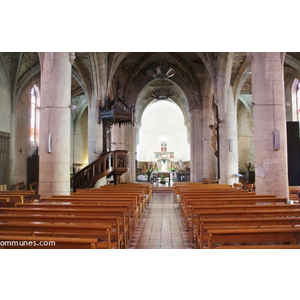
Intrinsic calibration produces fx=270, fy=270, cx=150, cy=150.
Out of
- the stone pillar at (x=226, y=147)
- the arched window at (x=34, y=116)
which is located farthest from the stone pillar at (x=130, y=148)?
the stone pillar at (x=226, y=147)

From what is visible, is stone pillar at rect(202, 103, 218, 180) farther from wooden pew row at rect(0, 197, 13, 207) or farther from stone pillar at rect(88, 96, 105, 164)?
wooden pew row at rect(0, 197, 13, 207)

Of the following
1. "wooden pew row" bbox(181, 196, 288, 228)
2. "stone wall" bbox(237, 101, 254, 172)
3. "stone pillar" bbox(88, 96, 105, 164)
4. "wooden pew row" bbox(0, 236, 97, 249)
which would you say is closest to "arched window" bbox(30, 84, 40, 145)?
"stone pillar" bbox(88, 96, 105, 164)

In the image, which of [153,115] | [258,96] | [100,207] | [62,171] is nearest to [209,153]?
[258,96]

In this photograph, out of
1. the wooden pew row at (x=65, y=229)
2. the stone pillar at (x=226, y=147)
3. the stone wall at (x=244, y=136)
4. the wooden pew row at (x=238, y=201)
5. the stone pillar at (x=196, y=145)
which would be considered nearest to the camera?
the wooden pew row at (x=65, y=229)

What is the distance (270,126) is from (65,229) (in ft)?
21.9

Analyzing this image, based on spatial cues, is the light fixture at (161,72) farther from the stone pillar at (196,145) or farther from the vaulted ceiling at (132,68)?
the stone pillar at (196,145)

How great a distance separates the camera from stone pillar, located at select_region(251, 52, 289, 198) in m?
7.89

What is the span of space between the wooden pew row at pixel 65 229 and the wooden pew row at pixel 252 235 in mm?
1436

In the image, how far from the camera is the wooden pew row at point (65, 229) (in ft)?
12.3

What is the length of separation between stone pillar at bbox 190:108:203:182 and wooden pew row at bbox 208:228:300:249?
729 inches

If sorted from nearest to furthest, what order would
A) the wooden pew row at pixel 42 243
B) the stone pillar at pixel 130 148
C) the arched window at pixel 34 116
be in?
the wooden pew row at pixel 42 243 → the arched window at pixel 34 116 → the stone pillar at pixel 130 148

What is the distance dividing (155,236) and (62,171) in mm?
3880

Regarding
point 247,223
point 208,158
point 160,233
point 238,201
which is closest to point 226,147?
point 208,158

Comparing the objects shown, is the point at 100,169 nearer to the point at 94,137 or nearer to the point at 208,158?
the point at 94,137
